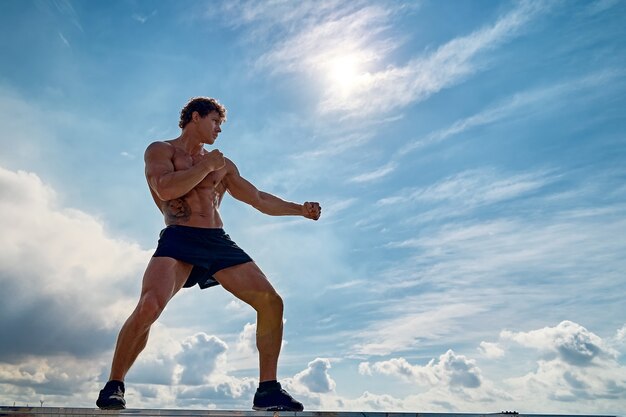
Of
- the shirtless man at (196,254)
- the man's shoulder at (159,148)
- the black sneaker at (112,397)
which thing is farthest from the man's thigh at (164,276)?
the man's shoulder at (159,148)

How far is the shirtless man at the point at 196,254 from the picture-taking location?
17.9 feet

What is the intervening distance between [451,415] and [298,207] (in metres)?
3.21

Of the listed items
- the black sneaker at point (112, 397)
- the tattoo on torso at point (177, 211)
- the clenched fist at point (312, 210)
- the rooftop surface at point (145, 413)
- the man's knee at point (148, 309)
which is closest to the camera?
the rooftop surface at point (145, 413)

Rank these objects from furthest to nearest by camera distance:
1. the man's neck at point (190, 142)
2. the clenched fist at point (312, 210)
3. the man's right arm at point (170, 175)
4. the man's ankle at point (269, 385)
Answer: the clenched fist at point (312, 210), the man's neck at point (190, 142), the man's ankle at point (269, 385), the man's right arm at point (170, 175)

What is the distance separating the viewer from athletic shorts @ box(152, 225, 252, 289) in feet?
19.3

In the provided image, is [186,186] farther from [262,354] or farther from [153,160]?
[262,354]

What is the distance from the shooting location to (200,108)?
6.52m

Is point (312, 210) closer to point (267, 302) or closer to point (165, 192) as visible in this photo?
point (267, 302)

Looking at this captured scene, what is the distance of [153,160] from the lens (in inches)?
236

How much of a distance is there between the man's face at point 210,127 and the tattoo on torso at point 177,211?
0.78 meters

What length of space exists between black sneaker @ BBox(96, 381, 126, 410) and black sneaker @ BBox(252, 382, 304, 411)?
130 centimetres

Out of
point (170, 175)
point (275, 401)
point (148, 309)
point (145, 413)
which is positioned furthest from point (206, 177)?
point (145, 413)

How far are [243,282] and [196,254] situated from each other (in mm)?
559

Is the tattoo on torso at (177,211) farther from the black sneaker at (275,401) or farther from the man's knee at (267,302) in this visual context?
the black sneaker at (275,401)
